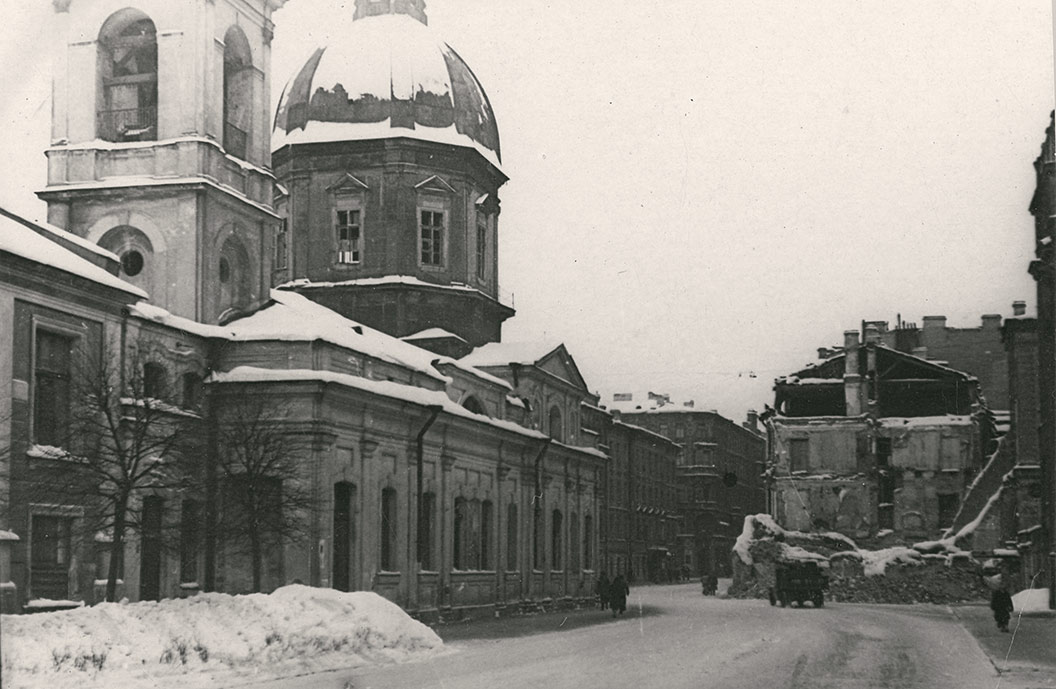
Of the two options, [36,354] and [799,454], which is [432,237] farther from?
[799,454]

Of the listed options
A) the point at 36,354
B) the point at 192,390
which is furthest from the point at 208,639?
the point at 192,390

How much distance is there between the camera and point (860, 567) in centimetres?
5459

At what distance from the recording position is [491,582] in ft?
135

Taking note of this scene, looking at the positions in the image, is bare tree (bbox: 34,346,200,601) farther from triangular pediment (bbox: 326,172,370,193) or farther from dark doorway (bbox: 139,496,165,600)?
triangular pediment (bbox: 326,172,370,193)

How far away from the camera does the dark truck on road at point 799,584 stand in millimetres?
47219

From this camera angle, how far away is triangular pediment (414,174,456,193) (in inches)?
1741

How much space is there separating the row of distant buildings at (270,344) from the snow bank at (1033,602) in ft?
47.0

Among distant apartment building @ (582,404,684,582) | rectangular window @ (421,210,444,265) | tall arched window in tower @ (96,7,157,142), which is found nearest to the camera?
tall arched window in tower @ (96,7,157,142)

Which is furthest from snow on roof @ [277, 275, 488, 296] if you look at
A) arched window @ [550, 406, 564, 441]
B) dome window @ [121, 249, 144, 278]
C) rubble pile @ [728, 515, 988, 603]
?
rubble pile @ [728, 515, 988, 603]

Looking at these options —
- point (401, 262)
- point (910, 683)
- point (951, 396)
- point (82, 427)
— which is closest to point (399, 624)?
point (82, 427)

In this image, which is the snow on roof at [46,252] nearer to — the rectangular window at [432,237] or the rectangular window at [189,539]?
the rectangular window at [189,539]

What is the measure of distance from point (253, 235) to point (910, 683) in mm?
20465

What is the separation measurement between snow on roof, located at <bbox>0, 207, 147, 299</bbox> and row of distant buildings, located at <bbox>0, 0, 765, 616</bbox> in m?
0.11

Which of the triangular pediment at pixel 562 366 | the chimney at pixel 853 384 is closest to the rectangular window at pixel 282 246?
the triangular pediment at pixel 562 366
